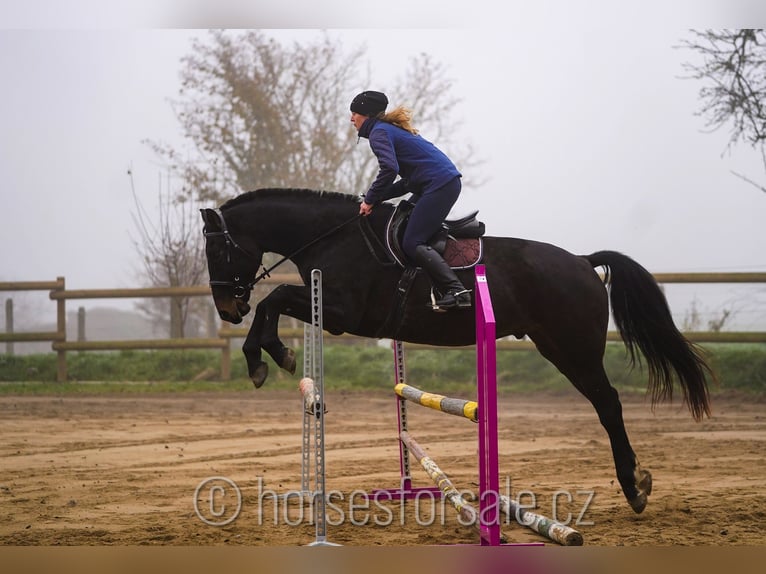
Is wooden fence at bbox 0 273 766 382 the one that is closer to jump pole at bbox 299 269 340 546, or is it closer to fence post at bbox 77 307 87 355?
fence post at bbox 77 307 87 355

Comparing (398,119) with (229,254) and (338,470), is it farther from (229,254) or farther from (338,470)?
(338,470)

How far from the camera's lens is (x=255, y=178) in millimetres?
13172

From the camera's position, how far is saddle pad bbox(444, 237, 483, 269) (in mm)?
4246

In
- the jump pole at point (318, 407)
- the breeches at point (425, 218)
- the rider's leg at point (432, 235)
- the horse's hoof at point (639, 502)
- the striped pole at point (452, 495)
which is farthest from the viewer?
the horse's hoof at point (639, 502)

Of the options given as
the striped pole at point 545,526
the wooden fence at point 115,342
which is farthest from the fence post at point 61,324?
the striped pole at point 545,526

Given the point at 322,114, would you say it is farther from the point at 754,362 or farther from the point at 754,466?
the point at 754,466

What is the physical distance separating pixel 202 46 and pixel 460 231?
384 inches

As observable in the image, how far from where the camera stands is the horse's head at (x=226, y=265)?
4336 mm

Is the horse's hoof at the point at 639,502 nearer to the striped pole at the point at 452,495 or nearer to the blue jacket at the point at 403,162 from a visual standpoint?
the striped pole at the point at 452,495

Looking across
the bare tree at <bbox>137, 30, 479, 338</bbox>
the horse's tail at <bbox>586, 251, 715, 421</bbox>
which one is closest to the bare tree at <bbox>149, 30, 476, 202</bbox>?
the bare tree at <bbox>137, 30, 479, 338</bbox>

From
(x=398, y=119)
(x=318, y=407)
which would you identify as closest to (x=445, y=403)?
(x=318, y=407)

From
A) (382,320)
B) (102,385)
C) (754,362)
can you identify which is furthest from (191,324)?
(382,320)

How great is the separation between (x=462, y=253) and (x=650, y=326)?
1255mm

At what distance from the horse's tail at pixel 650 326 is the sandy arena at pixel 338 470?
0.78 meters
